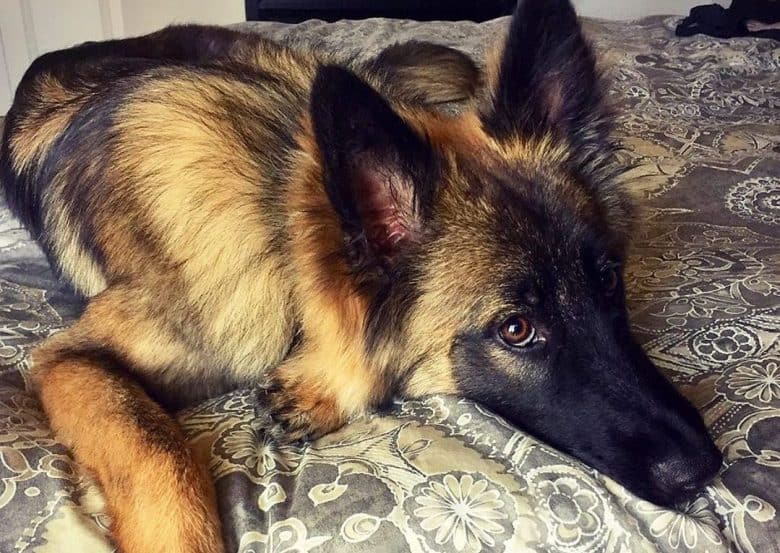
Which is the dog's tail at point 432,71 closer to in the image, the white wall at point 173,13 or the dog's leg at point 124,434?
the dog's leg at point 124,434

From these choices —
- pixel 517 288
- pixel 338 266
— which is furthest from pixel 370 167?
pixel 517 288

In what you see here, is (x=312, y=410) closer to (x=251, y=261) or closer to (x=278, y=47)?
(x=251, y=261)

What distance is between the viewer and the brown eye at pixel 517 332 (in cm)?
131

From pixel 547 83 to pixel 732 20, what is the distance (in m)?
2.64

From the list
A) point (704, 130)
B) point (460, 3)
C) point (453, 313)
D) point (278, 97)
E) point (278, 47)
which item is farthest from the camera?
point (460, 3)

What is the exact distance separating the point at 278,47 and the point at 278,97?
0.44m

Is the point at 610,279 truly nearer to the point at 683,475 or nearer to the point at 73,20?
the point at 683,475

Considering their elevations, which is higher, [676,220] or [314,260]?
[314,260]

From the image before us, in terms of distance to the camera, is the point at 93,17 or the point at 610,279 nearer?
the point at 610,279

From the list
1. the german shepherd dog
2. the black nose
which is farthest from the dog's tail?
the black nose

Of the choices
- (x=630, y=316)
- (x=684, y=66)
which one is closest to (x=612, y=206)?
(x=630, y=316)

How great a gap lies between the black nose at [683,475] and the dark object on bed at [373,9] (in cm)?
460

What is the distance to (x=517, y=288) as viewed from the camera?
1.28 m

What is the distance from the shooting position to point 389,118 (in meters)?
1.15
